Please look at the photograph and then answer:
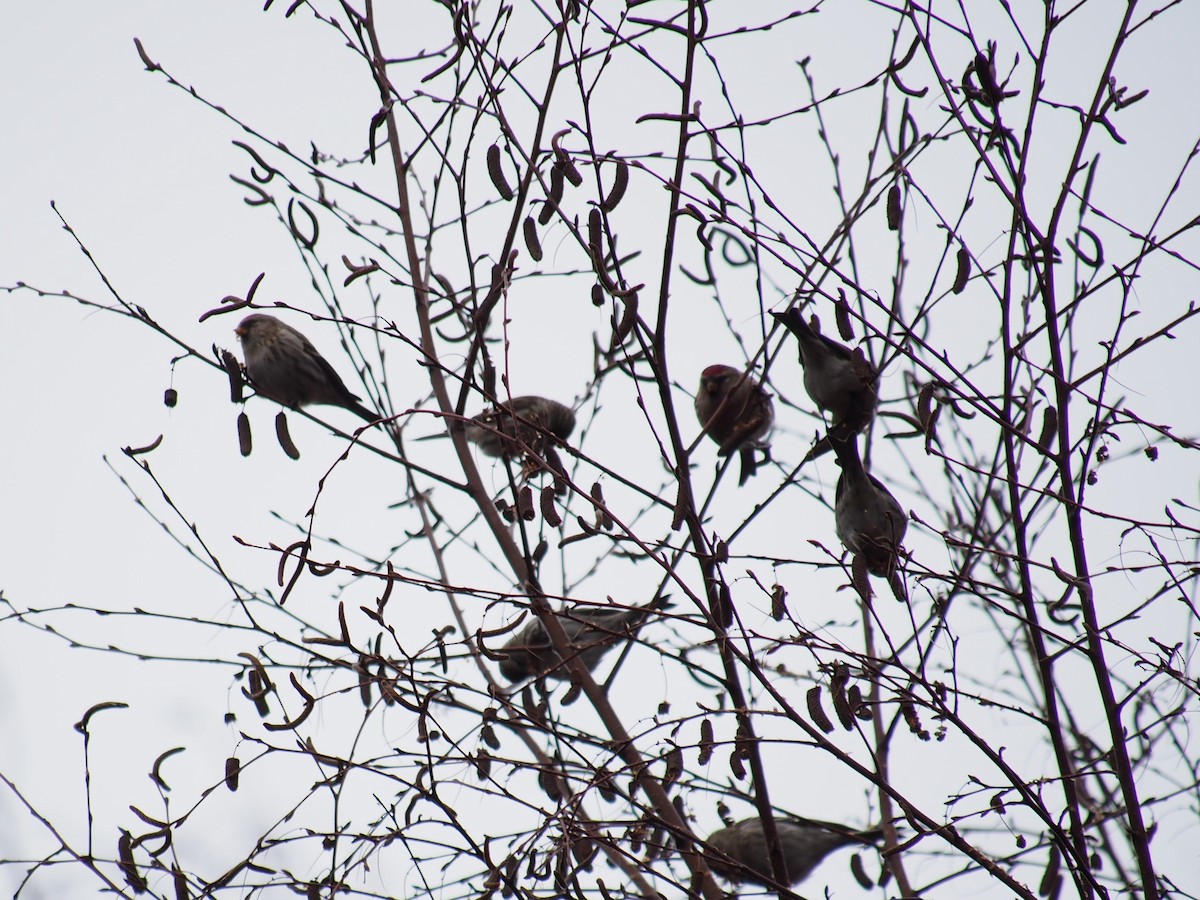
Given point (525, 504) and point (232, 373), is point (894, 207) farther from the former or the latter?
point (232, 373)

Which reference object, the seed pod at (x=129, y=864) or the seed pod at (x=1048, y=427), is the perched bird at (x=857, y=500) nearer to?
the seed pod at (x=1048, y=427)

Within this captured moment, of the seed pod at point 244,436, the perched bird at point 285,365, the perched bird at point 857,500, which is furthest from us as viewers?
the perched bird at point 285,365

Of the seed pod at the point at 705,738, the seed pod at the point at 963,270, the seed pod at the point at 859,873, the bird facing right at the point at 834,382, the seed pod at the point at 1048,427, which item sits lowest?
the seed pod at the point at 859,873

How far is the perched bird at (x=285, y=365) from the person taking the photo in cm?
621

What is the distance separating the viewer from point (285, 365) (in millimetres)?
6215

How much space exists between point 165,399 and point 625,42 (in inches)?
64.7

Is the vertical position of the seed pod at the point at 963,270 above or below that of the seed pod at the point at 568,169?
below

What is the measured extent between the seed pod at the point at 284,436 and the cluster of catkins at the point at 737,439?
53 cm

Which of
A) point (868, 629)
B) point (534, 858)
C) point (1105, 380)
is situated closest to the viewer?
point (534, 858)

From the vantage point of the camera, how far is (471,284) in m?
3.41

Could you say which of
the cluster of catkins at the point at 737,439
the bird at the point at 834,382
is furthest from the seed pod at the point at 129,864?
the bird at the point at 834,382

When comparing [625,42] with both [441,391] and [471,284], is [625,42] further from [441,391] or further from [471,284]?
[441,391]

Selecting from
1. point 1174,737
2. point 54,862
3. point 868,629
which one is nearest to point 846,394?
point 868,629

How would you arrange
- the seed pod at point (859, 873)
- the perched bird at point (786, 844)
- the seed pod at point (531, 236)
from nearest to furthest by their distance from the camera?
the seed pod at point (531, 236)
the seed pod at point (859, 873)
the perched bird at point (786, 844)
